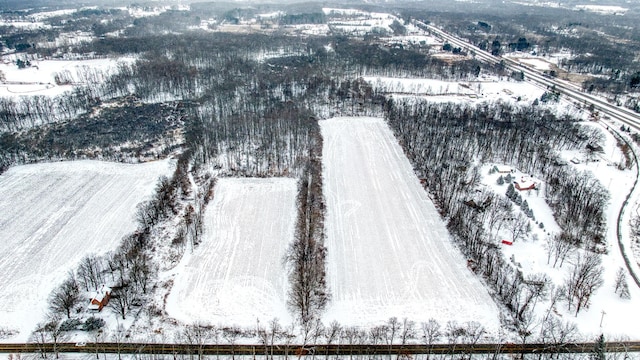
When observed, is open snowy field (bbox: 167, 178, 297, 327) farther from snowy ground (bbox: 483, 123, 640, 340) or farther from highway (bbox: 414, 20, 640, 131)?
highway (bbox: 414, 20, 640, 131)

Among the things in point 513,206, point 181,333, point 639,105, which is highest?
point 639,105

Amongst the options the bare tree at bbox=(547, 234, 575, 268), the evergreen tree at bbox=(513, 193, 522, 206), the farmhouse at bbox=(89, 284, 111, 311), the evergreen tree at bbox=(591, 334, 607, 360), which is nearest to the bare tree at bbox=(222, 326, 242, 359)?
the farmhouse at bbox=(89, 284, 111, 311)

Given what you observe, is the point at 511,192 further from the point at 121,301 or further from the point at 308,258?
the point at 121,301

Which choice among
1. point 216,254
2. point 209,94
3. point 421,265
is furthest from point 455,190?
point 209,94

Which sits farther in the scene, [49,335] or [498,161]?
[498,161]

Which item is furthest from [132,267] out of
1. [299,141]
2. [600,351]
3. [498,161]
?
[498,161]

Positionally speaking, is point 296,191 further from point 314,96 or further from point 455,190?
point 314,96
